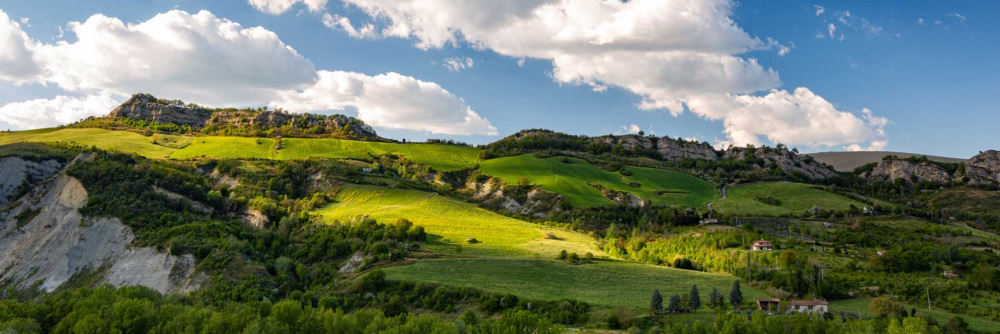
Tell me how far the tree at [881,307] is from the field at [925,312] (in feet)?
2.89

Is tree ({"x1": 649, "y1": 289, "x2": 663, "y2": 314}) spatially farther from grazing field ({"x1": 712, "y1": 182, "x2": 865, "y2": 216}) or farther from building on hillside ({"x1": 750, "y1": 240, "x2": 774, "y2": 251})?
grazing field ({"x1": 712, "y1": 182, "x2": 865, "y2": 216})

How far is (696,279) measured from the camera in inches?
3821

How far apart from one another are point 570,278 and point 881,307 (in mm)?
45174

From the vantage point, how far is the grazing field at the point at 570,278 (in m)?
87.2

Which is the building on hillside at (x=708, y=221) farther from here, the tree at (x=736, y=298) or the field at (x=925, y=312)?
the tree at (x=736, y=298)

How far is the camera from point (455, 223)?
138625mm

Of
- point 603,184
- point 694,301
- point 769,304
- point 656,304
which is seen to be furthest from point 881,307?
point 603,184

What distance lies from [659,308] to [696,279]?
22000 mm

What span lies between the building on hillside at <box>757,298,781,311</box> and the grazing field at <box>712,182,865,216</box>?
78.0 metres

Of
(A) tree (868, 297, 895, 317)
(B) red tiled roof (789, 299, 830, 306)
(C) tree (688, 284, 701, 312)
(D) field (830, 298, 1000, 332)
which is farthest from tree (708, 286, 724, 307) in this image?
(A) tree (868, 297, 895, 317)

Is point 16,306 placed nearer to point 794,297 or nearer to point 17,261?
point 17,261

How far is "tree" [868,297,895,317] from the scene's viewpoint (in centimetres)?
7913

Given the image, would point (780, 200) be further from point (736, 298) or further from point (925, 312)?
point (736, 298)

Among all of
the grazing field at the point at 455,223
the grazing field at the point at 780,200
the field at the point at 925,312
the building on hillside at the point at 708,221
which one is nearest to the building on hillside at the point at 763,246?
the field at the point at 925,312
